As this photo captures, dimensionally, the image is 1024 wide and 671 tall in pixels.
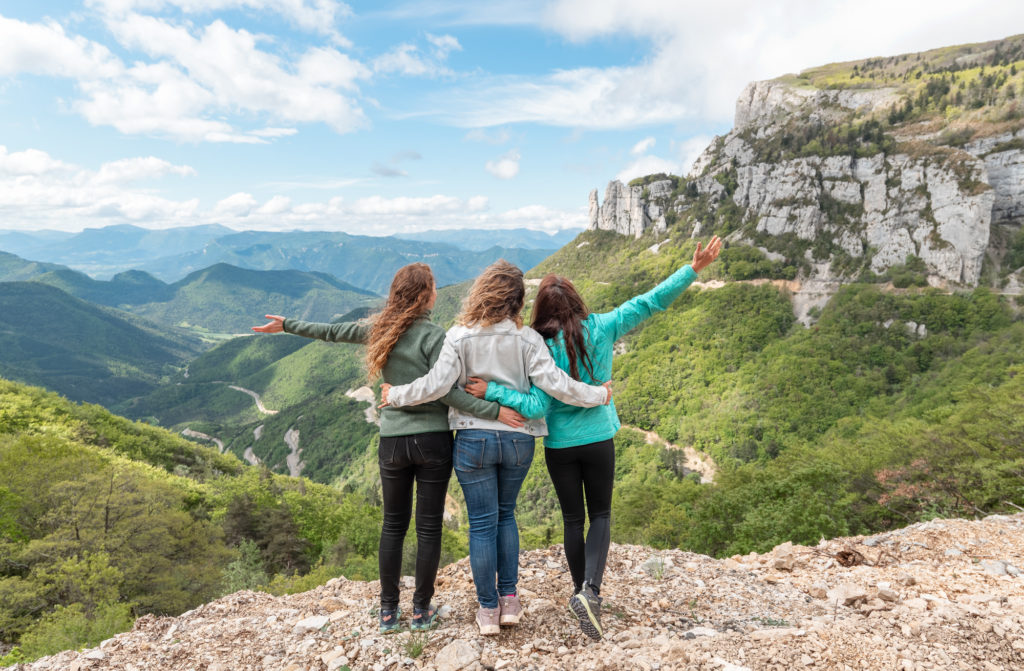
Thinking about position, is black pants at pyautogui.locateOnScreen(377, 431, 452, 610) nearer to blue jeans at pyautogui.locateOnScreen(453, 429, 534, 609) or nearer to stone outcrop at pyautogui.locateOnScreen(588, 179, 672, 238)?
blue jeans at pyautogui.locateOnScreen(453, 429, 534, 609)

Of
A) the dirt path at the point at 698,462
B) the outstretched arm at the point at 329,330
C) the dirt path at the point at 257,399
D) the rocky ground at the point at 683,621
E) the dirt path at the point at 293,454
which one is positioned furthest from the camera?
the dirt path at the point at 257,399

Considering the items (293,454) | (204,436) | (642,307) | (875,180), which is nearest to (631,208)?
(875,180)

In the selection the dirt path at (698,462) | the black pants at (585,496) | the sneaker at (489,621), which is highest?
the black pants at (585,496)

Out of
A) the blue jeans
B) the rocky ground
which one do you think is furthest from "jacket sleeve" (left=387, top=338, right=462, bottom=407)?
the rocky ground

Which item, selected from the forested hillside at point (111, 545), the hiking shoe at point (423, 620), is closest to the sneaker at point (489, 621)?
the hiking shoe at point (423, 620)

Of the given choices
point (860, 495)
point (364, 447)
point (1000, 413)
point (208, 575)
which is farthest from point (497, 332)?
point (364, 447)

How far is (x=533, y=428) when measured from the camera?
3.46 m

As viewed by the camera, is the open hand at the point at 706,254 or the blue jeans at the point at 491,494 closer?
the blue jeans at the point at 491,494

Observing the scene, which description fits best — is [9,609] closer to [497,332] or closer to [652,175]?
[497,332]

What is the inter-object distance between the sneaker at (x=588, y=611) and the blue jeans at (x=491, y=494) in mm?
549

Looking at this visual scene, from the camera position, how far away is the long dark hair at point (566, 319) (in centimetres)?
358

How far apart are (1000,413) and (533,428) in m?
19.9

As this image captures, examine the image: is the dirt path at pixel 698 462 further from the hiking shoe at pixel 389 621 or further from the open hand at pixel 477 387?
the open hand at pixel 477 387

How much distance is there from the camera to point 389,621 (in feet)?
12.8
